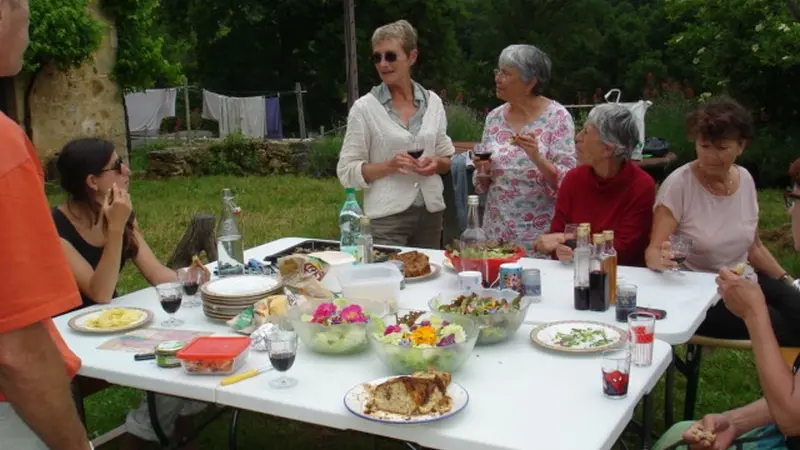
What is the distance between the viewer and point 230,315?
8.12 feet

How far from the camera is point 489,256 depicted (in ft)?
9.32

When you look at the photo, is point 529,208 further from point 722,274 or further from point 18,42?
point 18,42

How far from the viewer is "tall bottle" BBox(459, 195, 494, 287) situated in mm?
2797

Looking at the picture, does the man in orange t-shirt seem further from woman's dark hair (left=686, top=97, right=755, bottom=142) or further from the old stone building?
the old stone building

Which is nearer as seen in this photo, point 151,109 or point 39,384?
point 39,384

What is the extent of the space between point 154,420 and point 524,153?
6.63ft

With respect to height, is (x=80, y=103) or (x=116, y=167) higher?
(x=80, y=103)

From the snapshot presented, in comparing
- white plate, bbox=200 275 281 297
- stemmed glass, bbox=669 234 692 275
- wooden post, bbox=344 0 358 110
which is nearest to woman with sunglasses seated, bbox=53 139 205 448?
white plate, bbox=200 275 281 297

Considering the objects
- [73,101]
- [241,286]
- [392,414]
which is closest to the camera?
[392,414]

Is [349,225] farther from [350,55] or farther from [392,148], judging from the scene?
[350,55]

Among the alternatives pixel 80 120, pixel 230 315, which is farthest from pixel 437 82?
pixel 230 315

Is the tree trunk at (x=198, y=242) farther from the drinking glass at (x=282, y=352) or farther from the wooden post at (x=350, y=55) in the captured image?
the wooden post at (x=350, y=55)

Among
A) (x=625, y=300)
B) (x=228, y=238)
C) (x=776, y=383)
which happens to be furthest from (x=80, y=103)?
(x=776, y=383)

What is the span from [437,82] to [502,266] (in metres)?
20.2
